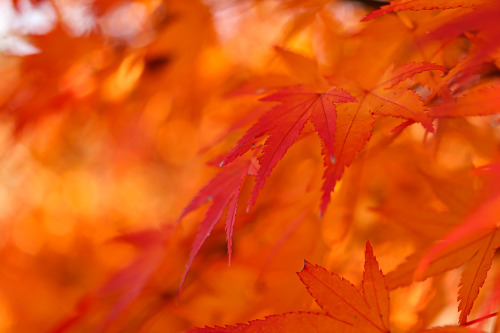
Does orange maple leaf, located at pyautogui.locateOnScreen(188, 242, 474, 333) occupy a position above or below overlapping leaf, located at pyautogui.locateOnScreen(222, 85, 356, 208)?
below

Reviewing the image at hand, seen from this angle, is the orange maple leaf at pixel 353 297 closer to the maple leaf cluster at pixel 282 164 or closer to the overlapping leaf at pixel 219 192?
the maple leaf cluster at pixel 282 164

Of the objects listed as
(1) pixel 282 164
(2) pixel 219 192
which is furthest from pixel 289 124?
(1) pixel 282 164

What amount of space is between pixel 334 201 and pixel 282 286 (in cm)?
17

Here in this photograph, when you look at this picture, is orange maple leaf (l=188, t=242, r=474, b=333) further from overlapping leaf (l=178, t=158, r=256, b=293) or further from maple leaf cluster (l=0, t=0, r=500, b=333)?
overlapping leaf (l=178, t=158, r=256, b=293)

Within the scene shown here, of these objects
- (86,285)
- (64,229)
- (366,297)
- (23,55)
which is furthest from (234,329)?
(64,229)

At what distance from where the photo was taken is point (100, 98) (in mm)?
1166

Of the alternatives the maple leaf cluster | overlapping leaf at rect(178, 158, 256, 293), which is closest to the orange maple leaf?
the maple leaf cluster

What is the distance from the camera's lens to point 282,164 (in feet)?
2.61

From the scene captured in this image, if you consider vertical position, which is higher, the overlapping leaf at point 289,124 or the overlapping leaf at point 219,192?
the overlapping leaf at point 289,124

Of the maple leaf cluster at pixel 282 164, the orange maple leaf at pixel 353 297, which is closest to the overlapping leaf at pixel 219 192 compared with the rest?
the maple leaf cluster at pixel 282 164

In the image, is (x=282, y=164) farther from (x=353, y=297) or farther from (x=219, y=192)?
(x=353, y=297)

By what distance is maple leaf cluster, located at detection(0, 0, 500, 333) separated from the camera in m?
0.37

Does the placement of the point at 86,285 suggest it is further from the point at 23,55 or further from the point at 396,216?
the point at 396,216

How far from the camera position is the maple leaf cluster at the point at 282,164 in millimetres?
Answer: 371
